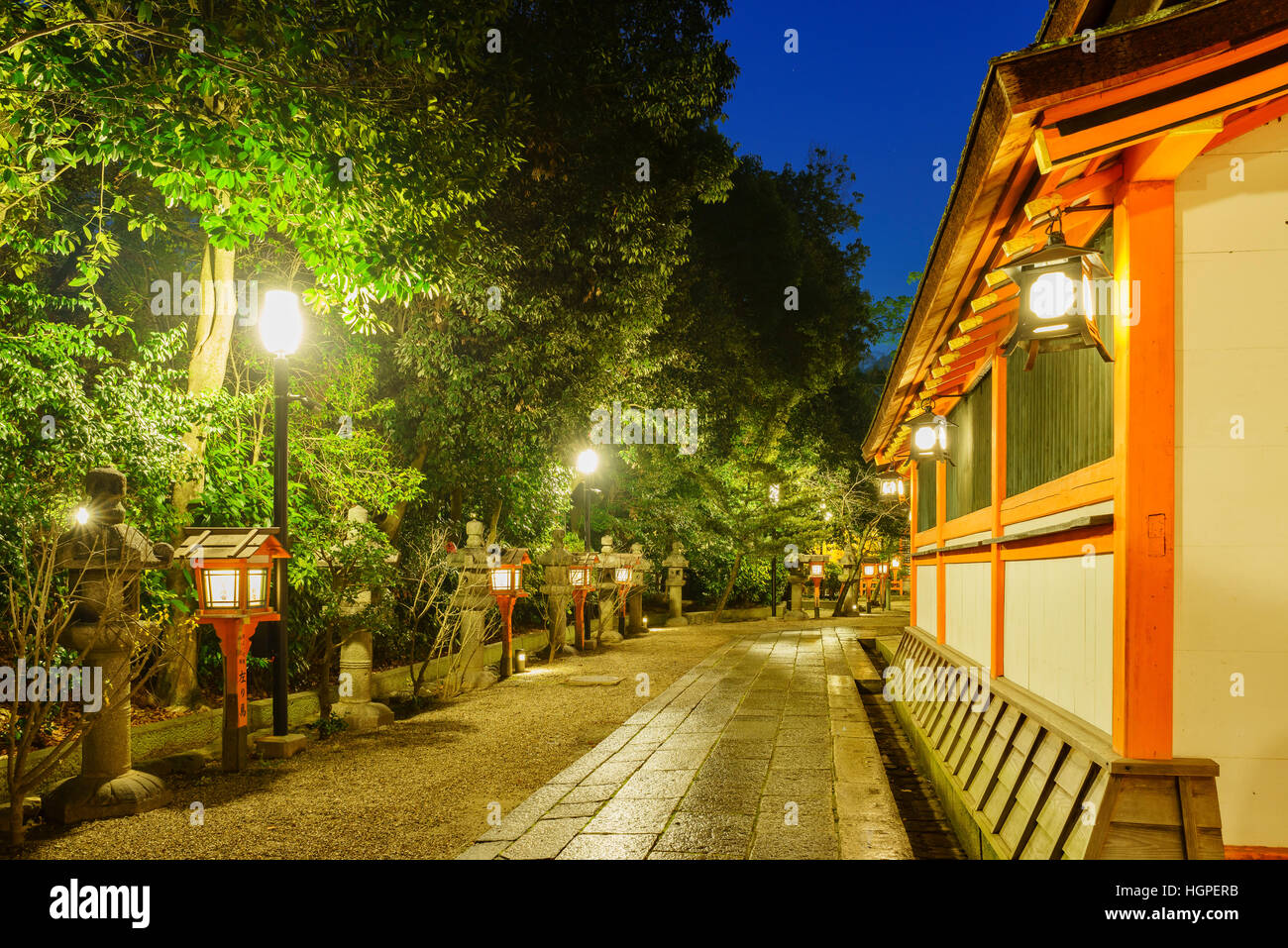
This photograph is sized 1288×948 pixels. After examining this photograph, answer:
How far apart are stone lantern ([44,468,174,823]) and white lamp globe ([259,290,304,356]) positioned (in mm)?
2434

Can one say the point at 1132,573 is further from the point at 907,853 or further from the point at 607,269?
the point at 607,269

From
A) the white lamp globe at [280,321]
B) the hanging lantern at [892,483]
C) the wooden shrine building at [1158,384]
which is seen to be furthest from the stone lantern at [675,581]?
the wooden shrine building at [1158,384]

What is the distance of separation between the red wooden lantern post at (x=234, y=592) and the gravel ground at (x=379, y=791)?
20.1 inches

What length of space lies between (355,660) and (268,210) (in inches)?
223

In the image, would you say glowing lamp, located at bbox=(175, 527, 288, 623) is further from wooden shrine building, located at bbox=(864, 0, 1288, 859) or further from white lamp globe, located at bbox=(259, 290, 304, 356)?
wooden shrine building, located at bbox=(864, 0, 1288, 859)

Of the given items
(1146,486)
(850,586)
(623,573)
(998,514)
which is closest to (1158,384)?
(1146,486)

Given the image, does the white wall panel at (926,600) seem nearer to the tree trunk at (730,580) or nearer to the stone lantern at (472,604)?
the stone lantern at (472,604)

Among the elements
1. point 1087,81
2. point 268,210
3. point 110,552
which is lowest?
point 110,552

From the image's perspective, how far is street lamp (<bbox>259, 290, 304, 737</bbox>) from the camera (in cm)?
907

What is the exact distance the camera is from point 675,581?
30.6 metres

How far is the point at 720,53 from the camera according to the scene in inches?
634

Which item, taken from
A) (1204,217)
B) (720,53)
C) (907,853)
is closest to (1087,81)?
(1204,217)

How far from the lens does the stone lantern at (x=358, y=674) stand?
10844 mm

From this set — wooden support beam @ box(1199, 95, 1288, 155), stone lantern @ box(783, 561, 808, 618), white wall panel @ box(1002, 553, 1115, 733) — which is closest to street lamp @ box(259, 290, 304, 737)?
white wall panel @ box(1002, 553, 1115, 733)
